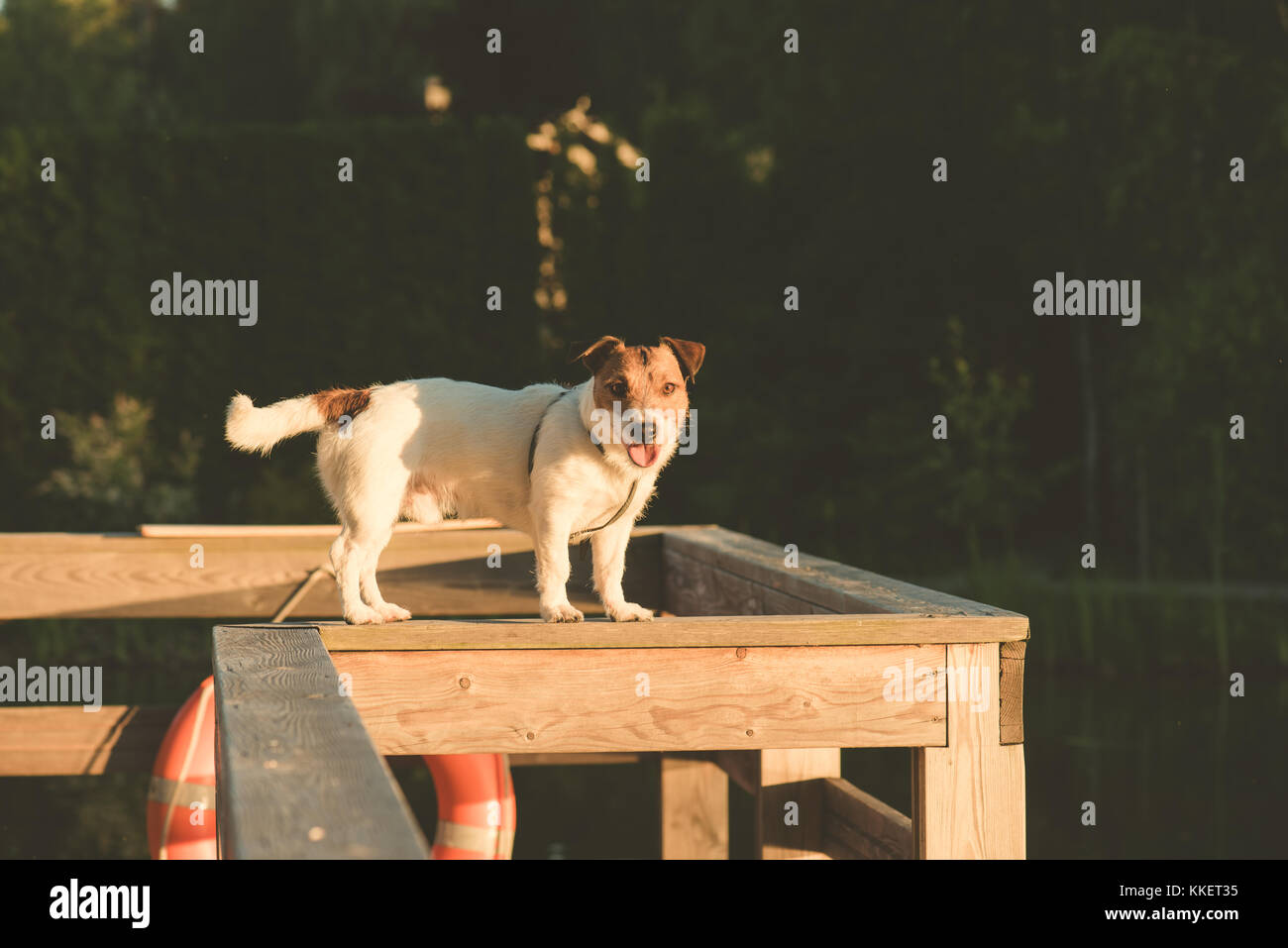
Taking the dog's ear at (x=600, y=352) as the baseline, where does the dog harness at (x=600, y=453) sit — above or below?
below

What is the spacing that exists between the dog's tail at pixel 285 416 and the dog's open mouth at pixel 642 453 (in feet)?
2.37

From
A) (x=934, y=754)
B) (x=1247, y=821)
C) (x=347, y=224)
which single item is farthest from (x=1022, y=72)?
(x=934, y=754)

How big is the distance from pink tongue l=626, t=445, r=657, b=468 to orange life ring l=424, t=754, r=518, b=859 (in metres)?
2.21

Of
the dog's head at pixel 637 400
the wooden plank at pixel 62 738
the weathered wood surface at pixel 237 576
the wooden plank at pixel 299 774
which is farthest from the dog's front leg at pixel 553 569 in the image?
the wooden plank at pixel 62 738

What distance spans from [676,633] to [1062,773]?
6713 mm

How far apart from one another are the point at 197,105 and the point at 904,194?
15.1 metres

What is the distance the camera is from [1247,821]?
833 centimetres

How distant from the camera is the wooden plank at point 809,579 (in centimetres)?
370

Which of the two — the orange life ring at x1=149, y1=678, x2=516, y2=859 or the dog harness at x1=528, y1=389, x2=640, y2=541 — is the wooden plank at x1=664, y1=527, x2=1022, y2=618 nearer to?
the dog harness at x1=528, y1=389, x2=640, y2=541

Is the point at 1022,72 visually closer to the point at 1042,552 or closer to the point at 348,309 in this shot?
the point at 1042,552

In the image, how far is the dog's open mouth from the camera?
324 cm

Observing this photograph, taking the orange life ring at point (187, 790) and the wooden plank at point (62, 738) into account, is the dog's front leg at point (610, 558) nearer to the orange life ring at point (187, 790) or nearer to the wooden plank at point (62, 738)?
the orange life ring at point (187, 790)

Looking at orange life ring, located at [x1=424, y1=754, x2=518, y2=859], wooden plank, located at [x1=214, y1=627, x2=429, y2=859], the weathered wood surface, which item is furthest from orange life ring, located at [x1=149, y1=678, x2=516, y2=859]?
wooden plank, located at [x1=214, y1=627, x2=429, y2=859]

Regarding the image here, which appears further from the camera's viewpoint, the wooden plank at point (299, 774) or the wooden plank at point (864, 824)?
the wooden plank at point (864, 824)
